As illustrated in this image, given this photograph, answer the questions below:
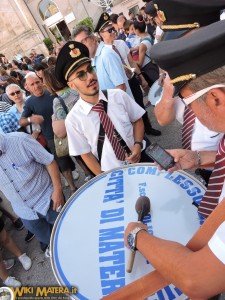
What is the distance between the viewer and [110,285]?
4.14 ft

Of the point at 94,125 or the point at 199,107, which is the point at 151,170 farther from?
the point at 199,107

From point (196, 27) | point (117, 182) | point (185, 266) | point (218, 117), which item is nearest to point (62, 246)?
point (117, 182)

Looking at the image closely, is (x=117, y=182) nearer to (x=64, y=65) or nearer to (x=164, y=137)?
(x=64, y=65)

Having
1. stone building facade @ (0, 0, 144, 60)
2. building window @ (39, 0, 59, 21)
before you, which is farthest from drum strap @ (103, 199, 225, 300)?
building window @ (39, 0, 59, 21)

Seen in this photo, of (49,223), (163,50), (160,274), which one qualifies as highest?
(163,50)

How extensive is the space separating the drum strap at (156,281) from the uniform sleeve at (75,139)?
143 centimetres

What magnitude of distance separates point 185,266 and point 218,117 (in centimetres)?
55

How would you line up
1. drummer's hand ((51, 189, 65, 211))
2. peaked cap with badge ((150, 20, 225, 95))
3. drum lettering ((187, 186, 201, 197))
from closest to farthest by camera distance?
peaked cap with badge ((150, 20, 225, 95)) → drum lettering ((187, 186, 201, 197)) → drummer's hand ((51, 189, 65, 211))

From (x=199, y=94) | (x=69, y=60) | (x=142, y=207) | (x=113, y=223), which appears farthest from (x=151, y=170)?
(x=69, y=60)

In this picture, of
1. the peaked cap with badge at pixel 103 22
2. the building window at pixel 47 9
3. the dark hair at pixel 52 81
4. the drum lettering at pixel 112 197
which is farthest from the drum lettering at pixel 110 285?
the building window at pixel 47 9

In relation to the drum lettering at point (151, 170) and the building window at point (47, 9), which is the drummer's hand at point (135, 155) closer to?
the drum lettering at point (151, 170)

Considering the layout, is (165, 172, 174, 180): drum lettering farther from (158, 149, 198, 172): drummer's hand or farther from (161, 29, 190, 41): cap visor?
(161, 29, 190, 41): cap visor

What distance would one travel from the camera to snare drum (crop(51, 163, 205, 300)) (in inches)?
51.1

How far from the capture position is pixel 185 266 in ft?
2.89
